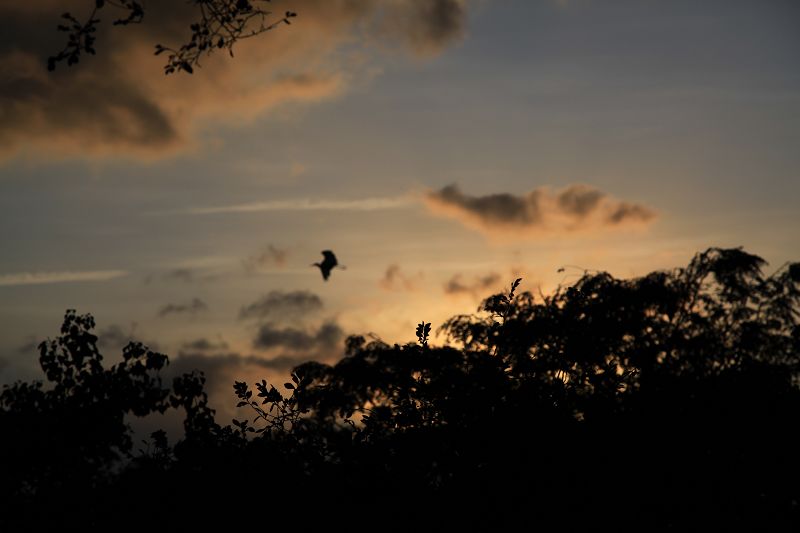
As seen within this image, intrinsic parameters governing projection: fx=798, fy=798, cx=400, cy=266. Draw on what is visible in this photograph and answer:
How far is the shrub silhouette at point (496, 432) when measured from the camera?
484 inches

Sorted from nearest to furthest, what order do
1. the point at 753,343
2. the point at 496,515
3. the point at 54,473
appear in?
the point at 496,515, the point at 54,473, the point at 753,343

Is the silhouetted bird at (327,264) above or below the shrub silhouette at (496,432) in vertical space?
above

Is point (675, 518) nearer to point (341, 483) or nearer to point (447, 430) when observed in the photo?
point (447, 430)

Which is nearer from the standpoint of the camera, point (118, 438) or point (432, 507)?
point (432, 507)

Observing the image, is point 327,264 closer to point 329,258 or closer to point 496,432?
point 329,258

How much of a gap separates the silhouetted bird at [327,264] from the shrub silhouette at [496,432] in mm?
2596

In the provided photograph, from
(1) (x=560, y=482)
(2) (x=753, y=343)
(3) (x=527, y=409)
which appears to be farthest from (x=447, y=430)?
(2) (x=753, y=343)

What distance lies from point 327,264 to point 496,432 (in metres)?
6.15

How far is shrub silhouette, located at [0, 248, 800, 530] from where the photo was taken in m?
12.3

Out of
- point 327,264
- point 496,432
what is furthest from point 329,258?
point 496,432

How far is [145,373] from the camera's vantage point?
2745 cm

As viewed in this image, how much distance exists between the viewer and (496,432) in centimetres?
1347

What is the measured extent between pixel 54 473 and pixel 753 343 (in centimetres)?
2341

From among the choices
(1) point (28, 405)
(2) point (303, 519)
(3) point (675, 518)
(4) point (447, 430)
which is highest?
(1) point (28, 405)
